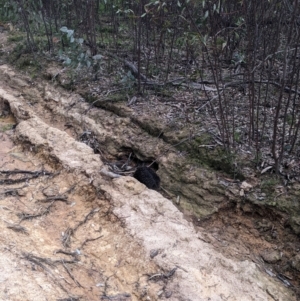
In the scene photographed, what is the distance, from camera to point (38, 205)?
10.3 feet

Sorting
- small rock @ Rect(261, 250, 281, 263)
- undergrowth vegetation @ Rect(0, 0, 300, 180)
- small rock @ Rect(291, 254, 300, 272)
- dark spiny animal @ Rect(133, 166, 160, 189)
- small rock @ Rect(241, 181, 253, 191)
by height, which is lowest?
small rock @ Rect(261, 250, 281, 263)

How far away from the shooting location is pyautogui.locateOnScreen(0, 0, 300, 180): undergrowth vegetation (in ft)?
10.7

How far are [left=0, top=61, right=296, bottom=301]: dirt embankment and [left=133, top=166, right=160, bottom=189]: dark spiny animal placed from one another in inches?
7.3

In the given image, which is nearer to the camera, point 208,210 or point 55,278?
point 55,278

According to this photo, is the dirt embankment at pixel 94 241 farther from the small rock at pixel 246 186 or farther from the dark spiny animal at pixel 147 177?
the small rock at pixel 246 186

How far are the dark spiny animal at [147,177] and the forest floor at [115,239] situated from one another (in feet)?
0.59

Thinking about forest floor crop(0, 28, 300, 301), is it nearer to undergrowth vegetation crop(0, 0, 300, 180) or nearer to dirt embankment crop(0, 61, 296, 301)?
dirt embankment crop(0, 61, 296, 301)

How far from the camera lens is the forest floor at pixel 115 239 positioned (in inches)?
92.3

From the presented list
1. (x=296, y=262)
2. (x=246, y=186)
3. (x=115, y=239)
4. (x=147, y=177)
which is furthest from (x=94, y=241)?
(x=296, y=262)

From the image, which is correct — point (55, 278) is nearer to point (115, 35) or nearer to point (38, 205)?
point (38, 205)

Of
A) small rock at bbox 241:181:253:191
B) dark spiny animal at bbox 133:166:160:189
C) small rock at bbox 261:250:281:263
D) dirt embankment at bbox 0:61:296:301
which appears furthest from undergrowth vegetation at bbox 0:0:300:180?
dirt embankment at bbox 0:61:296:301

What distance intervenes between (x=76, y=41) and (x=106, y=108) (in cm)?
91

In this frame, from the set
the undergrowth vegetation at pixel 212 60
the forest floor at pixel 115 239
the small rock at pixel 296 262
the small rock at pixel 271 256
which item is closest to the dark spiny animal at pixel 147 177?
the forest floor at pixel 115 239

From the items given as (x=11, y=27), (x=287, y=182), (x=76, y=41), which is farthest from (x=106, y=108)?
(x=11, y=27)
